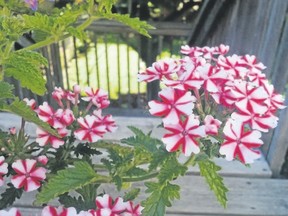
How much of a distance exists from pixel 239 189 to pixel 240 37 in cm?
100

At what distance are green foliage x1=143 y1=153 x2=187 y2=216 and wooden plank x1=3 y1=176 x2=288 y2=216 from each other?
43 cm

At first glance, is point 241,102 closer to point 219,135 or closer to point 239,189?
point 219,135

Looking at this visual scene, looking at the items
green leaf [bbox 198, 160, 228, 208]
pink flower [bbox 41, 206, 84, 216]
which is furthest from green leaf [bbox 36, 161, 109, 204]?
green leaf [bbox 198, 160, 228, 208]

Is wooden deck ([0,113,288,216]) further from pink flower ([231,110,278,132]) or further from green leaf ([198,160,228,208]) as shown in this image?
pink flower ([231,110,278,132])

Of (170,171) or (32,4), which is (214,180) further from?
(32,4)

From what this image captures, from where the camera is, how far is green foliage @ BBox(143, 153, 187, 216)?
0.97m

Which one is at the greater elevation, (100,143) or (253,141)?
(253,141)

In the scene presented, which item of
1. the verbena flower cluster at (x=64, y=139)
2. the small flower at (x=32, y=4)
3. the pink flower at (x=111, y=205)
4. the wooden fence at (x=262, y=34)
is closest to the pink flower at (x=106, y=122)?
the verbena flower cluster at (x=64, y=139)

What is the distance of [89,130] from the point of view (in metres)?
1.18

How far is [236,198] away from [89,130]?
55 cm

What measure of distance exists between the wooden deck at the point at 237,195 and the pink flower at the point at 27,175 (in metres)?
0.31

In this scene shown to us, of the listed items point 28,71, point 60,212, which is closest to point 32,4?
point 28,71

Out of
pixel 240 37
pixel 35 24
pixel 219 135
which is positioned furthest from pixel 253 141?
pixel 240 37

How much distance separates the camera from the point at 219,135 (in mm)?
983
